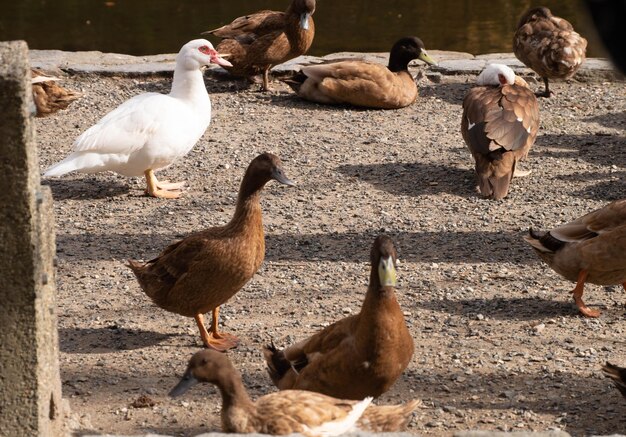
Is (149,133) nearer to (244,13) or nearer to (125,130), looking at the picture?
(125,130)

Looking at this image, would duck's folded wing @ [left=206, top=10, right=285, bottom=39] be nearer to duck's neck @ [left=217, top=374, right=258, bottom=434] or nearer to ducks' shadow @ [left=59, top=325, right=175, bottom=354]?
Result: ducks' shadow @ [left=59, top=325, right=175, bottom=354]

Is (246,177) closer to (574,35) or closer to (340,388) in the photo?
(340,388)

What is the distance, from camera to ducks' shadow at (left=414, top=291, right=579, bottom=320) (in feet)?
20.9

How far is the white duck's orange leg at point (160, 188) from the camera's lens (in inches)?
329

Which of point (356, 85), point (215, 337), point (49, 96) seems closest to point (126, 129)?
point (49, 96)

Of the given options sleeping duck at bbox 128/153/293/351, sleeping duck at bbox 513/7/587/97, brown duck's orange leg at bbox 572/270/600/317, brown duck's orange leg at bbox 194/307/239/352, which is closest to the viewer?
sleeping duck at bbox 128/153/293/351

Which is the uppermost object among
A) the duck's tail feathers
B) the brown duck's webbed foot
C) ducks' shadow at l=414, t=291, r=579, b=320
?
the brown duck's webbed foot

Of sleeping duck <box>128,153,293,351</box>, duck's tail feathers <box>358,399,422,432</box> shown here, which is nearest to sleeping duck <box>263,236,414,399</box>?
duck's tail feathers <box>358,399,422,432</box>

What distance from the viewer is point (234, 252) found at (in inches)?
220

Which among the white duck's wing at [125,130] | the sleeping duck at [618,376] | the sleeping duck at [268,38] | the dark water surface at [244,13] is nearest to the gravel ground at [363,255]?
the sleeping duck at [618,376]

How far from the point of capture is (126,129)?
26.3 ft

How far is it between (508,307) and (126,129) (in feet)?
10.8

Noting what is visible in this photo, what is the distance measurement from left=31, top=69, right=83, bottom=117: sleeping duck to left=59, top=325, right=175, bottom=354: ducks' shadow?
4142 millimetres

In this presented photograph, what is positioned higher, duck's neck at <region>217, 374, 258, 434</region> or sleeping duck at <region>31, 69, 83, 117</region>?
sleeping duck at <region>31, 69, 83, 117</region>
